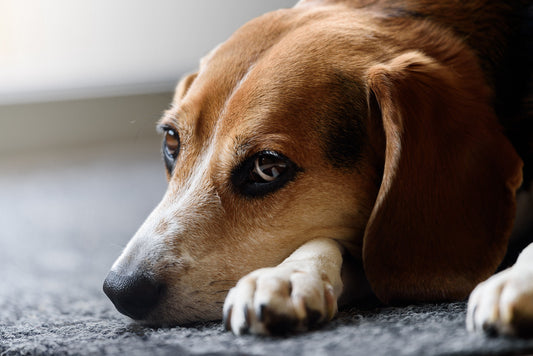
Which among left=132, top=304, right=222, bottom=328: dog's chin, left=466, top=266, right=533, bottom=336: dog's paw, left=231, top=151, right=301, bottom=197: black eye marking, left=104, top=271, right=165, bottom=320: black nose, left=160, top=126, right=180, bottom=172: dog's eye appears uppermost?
left=160, top=126, right=180, bottom=172: dog's eye

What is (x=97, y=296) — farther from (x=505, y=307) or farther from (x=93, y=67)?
(x=93, y=67)

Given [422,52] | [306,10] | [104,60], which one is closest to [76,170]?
[104,60]

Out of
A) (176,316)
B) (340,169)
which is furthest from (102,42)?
(176,316)

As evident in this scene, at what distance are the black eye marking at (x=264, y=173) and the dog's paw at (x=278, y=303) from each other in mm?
395

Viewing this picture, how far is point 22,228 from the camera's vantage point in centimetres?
458

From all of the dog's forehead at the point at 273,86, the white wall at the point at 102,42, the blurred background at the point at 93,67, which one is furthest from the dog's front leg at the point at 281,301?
the white wall at the point at 102,42

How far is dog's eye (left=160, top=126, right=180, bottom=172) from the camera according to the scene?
2.12m

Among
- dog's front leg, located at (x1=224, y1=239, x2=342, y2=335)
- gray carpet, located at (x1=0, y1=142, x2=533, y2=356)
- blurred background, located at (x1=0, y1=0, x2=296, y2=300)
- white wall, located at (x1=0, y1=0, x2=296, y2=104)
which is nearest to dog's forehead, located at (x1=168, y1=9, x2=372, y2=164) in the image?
dog's front leg, located at (x1=224, y1=239, x2=342, y2=335)

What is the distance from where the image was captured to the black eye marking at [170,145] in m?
2.12

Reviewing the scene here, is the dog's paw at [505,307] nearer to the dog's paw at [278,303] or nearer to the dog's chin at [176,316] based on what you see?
the dog's paw at [278,303]

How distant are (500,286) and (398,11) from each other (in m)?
1.20

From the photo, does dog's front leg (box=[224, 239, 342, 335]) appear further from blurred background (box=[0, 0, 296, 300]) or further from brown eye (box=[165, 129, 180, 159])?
blurred background (box=[0, 0, 296, 300])

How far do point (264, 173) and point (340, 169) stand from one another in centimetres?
23

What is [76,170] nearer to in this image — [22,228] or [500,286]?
[22,228]
